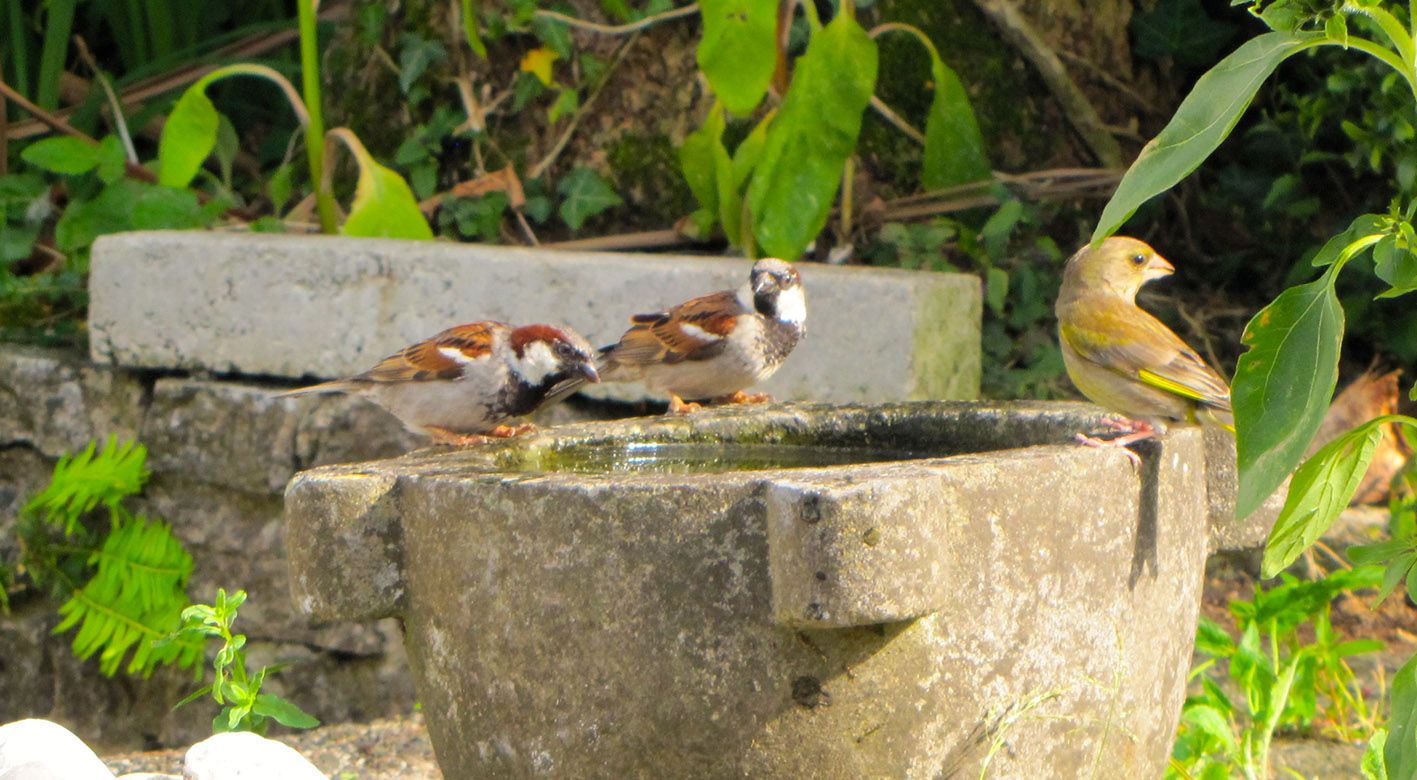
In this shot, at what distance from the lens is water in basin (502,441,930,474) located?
11.1ft

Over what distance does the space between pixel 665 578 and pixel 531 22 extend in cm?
391

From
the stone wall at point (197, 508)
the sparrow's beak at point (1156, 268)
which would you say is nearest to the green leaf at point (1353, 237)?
the sparrow's beak at point (1156, 268)

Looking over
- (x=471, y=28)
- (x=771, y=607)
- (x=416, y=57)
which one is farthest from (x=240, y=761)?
(x=416, y=57)

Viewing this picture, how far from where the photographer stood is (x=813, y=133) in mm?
5094

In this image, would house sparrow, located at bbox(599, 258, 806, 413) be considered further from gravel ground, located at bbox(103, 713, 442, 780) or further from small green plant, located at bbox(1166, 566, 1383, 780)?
small green plant, located at bbox(1166, 566, 1383, 780)

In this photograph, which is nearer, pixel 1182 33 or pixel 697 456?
pixel 697 456

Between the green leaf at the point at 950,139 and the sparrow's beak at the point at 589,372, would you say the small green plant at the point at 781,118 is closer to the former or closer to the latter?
the green leaf at the point at 950,139

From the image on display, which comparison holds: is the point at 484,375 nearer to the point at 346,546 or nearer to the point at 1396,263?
the point at 346,546

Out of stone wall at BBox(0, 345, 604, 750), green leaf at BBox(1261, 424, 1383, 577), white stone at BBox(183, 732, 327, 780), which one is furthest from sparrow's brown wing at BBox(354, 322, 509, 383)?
green leaf at BBox(1261, 424, 1383, 577)

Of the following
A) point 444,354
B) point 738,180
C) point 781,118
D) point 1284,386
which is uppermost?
point 1284,386

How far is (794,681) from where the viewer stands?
102 inches

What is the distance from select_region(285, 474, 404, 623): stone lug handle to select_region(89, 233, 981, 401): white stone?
2.18 metres

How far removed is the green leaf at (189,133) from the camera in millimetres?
5516

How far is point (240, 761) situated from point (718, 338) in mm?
2297
